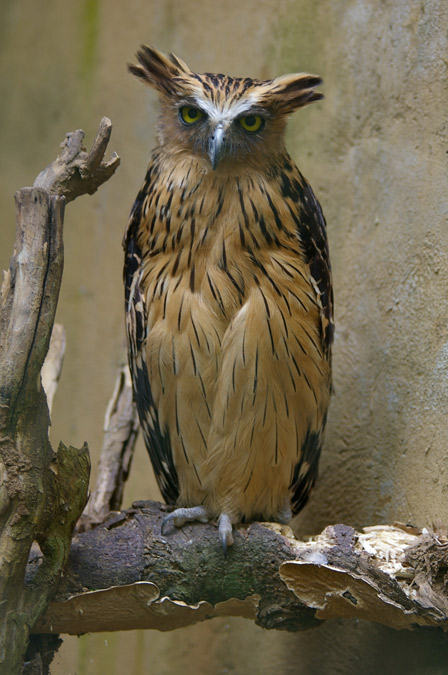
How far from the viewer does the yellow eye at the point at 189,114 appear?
2330mm

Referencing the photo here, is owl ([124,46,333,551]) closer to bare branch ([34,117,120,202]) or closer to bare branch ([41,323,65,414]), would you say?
bare branch ([34,117,120,202])

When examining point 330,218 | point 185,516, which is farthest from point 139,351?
point 330,218

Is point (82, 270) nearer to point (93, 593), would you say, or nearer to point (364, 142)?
point (364, 142)

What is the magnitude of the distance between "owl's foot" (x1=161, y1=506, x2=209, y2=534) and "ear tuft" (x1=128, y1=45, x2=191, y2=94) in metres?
1.30

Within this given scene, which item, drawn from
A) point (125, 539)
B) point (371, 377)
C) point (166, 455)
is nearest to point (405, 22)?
point (371, 377)

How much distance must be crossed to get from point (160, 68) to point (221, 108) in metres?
0.34

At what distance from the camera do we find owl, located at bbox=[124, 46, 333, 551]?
2.29 m

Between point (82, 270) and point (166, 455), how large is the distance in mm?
1422

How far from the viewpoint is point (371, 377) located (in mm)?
2791

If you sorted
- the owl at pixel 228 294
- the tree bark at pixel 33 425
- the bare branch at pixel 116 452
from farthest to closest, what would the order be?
the bare branch at pixel 116 452 < the owl at pixel 228 294 < the tree bark at pixel 33 425

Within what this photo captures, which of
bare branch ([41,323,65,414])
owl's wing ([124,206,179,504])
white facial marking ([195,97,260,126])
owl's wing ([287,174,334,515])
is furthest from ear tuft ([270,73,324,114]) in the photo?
bare branch ([41,323,65,414])

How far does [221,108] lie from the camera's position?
7.39 ft

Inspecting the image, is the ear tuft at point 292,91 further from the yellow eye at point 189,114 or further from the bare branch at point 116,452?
the bare branch at point 116,452

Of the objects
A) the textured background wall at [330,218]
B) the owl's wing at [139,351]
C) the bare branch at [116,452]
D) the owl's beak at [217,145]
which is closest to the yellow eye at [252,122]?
the owl's beak at [217,145]
